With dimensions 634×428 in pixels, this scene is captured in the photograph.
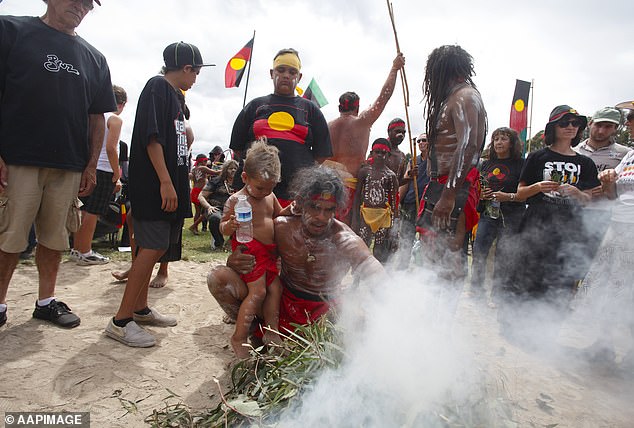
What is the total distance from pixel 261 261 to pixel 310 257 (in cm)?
37

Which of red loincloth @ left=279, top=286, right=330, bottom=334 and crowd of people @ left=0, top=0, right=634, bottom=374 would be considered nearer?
crowd of people @ left=0, top=0, right=634, bottom=374

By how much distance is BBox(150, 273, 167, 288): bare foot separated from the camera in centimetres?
412

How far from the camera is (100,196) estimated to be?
4625mm

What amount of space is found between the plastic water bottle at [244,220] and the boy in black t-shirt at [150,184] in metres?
0.60

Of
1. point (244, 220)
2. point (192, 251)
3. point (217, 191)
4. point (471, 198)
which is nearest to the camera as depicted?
point (244, 220)

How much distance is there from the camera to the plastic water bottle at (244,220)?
7.63ft

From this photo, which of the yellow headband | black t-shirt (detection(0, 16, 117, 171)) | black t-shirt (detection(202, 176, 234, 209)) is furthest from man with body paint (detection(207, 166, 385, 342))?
black t-shirt (detection(202, 176, 234, 209))

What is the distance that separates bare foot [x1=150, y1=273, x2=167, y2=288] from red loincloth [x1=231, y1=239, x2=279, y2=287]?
72.4 inches

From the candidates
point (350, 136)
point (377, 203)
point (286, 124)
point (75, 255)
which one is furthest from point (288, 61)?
point (75, 255)

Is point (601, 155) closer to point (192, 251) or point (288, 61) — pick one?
point (288, 61)

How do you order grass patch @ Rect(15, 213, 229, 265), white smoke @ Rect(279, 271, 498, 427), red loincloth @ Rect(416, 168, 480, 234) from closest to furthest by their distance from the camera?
white smoke @ Rect(279, 271, 498, 427), red loincloth @ Rect(416, 168, 480, 234), grass patch @ Rect(15, 213, 229, 265)

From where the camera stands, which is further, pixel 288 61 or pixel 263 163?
pixel 288 61

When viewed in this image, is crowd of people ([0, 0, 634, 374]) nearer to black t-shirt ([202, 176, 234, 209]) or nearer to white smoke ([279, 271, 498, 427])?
white smoke ([279, 271, 498, 427])

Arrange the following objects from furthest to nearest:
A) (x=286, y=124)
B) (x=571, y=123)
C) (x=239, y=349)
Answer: (x=571, y=123) < (x=286, y=124) < (x=239, y=349)
